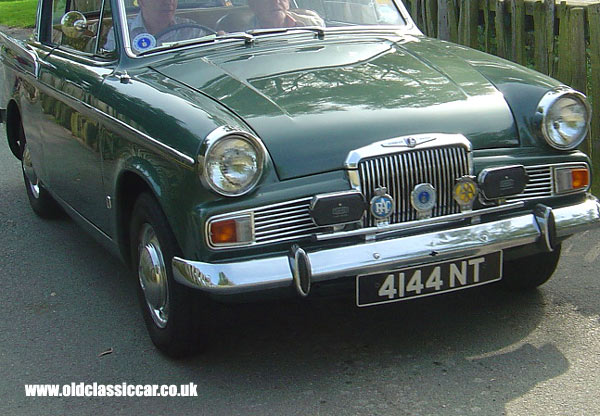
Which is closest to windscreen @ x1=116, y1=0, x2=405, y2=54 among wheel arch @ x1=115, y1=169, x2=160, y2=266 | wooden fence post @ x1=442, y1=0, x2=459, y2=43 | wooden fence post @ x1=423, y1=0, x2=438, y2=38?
wheel arch @ x1=115, y1=169, x2=160, y2=266

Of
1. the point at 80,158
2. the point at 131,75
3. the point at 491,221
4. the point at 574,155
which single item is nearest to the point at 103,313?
the point at 80,158

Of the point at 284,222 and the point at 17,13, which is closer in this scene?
the point at 284,222

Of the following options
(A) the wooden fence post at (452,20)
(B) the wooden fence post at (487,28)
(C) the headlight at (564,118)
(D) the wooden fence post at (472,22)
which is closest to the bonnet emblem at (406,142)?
(C) the headlight at (564,118)

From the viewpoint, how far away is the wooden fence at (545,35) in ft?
20.3

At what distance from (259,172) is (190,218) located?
318 millimetres

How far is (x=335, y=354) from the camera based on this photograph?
405cm

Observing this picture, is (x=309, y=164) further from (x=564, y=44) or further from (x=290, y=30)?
(x=564, y=44)

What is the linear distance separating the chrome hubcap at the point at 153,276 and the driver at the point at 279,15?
1.42 metres

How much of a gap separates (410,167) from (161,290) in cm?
121

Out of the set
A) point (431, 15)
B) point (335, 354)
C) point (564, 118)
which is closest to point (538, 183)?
point (564, 118)

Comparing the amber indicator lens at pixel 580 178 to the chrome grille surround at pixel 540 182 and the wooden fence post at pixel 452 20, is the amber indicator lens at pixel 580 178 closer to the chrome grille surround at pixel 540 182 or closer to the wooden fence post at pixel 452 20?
the chrome grille surround at pixel 540 182

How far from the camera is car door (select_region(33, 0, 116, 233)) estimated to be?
4637mm

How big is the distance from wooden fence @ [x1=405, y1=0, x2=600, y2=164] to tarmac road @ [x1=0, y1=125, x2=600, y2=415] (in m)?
1.57

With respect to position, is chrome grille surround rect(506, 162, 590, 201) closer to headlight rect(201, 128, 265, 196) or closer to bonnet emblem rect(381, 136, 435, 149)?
bonnet emblem rect(381, 136, 435, 149)
